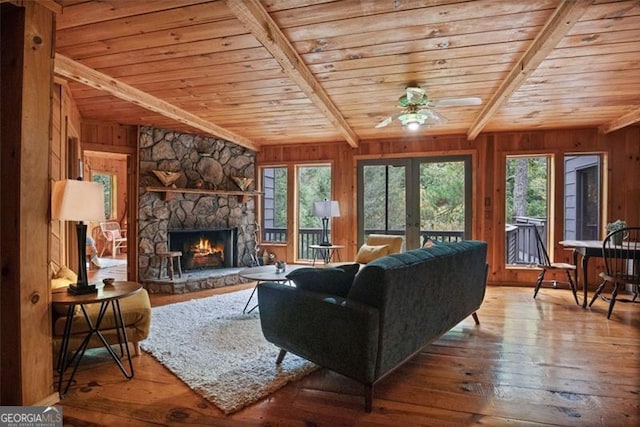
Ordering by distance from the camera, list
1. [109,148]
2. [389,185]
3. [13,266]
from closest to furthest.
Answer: [13,266] < [109,148] < [389,185]

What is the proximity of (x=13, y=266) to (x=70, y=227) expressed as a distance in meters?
2.69

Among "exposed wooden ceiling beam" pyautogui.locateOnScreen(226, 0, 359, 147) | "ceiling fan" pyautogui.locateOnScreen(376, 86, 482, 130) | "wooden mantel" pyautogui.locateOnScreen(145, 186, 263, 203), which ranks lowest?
"wooden mantel" pyautogui.locateOnScreen(145, 186, 263, 203)

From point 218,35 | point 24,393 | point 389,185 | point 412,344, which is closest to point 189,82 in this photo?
point 218,35

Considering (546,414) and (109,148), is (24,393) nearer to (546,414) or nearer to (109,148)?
(546,414)

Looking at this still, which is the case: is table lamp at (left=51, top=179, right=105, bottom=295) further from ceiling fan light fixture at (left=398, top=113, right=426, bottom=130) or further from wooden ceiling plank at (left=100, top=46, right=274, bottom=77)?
ceiling fan light fixture at (left=398, top=113, right=426, bottom=130)

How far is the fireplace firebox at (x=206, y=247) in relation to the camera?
589 centimetres

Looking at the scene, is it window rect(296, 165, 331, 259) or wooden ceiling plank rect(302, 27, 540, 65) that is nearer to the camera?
wooden ceiling plank rect(302, 27, 540, 65)

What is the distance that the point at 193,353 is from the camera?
2994 mm

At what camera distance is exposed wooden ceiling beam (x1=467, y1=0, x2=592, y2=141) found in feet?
7.61

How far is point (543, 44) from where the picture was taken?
2.72 metres

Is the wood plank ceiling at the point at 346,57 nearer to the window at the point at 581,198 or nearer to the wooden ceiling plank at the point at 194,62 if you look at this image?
the wooden ceiling plank at the point at 194,62

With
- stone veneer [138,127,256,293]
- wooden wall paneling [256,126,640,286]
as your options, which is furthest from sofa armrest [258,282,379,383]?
wooden wall paneling [256,126,640,286]

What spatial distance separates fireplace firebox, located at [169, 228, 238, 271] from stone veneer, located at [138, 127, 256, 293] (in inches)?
4.4

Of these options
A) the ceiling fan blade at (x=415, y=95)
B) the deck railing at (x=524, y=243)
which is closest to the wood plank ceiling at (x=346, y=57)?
the ceiling fan blade at (x=415, y=95)
